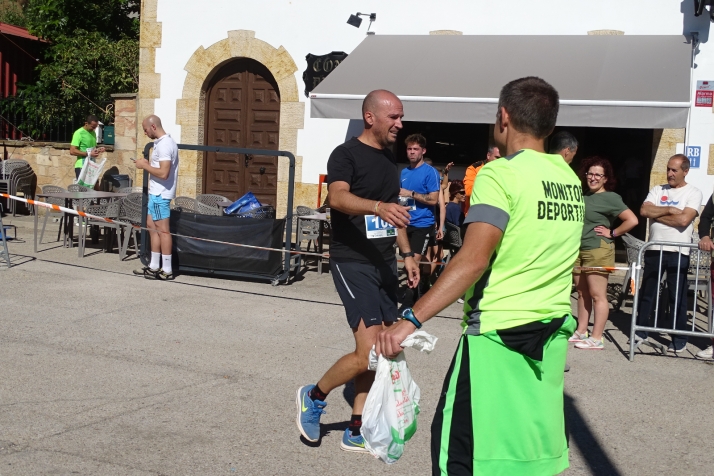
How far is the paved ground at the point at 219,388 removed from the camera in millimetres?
4480

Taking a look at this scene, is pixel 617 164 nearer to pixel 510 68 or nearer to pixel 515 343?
pixel 510 68

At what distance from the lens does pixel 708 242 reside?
6871 millimetres

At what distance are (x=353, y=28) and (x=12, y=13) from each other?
20.4 meters

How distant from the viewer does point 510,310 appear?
288cm

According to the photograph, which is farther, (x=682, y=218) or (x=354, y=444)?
(x=682, y=218)

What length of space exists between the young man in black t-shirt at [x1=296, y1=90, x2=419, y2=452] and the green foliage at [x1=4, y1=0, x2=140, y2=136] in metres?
12.1

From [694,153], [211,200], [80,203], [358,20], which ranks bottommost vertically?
[80,203]

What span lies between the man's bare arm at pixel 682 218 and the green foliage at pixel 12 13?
23.5 metres

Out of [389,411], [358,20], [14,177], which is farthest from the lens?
[14,177]

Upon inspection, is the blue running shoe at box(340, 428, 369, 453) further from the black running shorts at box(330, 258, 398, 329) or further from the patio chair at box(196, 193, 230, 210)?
the patio chair at box(196, 193, 230, 210)

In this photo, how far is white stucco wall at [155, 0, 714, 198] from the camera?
10773 mm

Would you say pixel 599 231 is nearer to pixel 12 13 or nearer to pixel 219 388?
pixel 219 388

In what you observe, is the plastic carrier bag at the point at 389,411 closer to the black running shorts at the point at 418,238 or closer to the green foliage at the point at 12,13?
the black running shorts at the point at 418,238

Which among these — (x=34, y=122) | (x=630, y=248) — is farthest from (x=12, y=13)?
(x=630, y=248)
